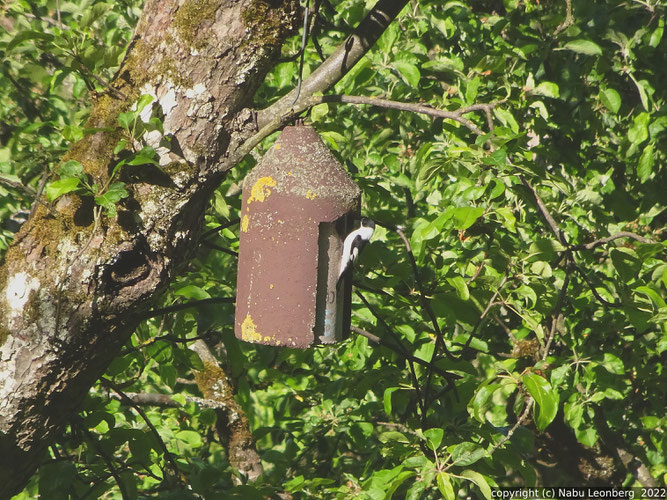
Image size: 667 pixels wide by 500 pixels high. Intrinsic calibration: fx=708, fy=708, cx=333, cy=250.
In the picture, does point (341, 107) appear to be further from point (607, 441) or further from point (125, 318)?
point (607, 441)

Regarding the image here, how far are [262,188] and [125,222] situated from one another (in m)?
0.35

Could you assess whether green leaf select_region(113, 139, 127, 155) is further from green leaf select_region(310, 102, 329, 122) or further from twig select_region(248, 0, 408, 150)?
green leaf select_region(310, 102, 329, 122)

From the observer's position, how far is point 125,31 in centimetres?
368

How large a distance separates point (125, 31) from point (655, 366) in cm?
312

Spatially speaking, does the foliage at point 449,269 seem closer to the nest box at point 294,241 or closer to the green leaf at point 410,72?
the green leaf at point 410,72

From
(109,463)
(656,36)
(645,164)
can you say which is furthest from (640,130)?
(109,463)

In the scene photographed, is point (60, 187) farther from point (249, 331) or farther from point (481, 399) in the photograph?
point (481, 399)

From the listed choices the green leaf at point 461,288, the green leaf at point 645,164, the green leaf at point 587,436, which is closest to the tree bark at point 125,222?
the green leaf at point 461,288

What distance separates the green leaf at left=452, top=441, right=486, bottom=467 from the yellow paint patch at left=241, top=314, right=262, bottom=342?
63cm

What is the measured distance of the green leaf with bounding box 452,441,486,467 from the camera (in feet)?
6.26

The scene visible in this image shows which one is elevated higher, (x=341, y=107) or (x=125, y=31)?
(x=125, y=31)

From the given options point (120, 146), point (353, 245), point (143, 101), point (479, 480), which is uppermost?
point (143, 101)

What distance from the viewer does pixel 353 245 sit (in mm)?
1814

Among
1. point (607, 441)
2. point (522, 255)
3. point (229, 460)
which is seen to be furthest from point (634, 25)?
point (229, 460)
